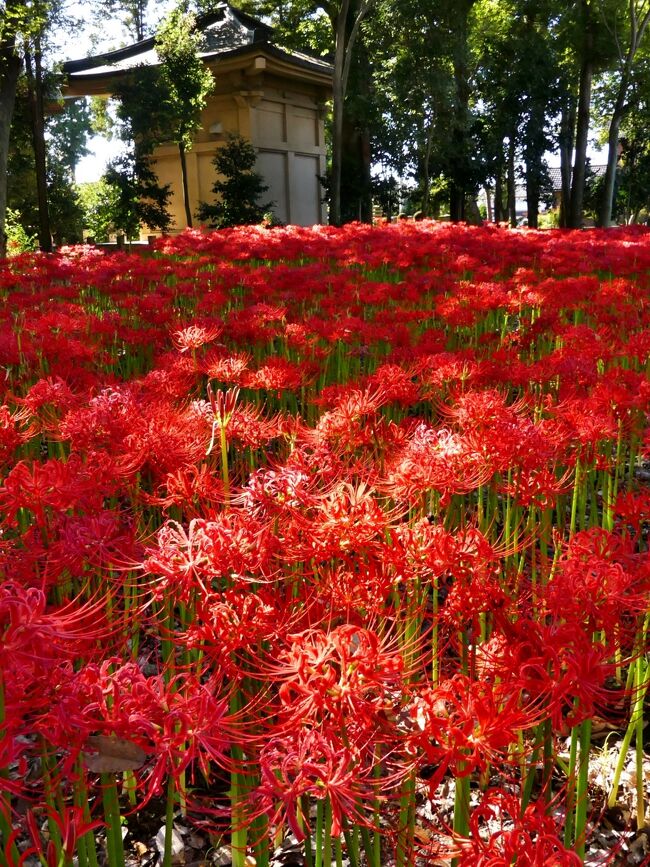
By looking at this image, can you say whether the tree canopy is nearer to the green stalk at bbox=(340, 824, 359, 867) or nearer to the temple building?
the temple building

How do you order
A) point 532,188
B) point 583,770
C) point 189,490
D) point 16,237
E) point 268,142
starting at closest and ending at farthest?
point 583,770 → point 189,490 → point 16,237 → point 268,142 → point 532,188

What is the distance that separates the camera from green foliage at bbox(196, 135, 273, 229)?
67.1 ft

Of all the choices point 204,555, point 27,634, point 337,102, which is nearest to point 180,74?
point 337,102

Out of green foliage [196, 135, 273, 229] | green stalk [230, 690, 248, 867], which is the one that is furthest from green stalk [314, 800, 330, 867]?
green foliage [196, 135, 273, 229]

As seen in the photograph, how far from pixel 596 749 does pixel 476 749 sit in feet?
5.40

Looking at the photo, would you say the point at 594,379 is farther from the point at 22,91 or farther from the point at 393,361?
the point at 22,91

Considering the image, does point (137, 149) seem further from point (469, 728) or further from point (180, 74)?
point (469, 728)

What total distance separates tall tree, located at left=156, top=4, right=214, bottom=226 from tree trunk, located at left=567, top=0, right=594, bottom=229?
11.0m

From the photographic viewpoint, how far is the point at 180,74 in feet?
65.3

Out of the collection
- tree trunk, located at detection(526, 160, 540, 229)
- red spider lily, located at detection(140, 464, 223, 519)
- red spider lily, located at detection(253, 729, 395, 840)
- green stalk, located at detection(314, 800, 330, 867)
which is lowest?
green stalk, located at detection(314, 800, 330, 867)

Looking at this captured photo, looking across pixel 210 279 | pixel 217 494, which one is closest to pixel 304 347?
pixel 217 494

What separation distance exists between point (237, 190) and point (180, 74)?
323 cm

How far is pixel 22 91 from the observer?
63.5 feet

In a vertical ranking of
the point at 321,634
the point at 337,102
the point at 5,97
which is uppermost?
the point at 337,102
